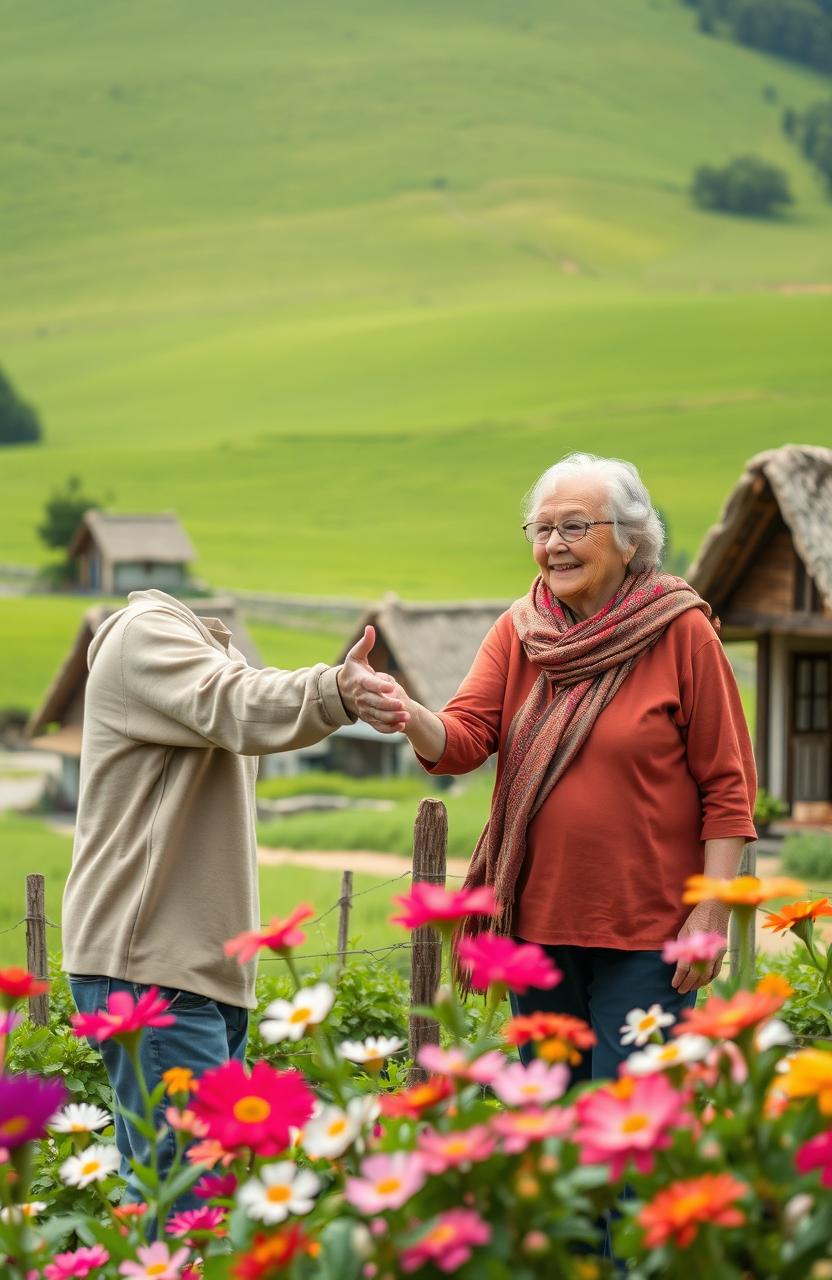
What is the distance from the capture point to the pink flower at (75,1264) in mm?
1719

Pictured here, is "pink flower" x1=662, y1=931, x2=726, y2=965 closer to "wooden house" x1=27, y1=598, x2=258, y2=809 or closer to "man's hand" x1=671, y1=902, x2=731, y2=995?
"man's hand" x1=671, y1=902, x2=731, y2=995

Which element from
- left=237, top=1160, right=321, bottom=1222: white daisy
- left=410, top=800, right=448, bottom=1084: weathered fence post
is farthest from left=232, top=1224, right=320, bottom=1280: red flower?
left=410, top=800, right=448, bottom=1084: weathered fence post

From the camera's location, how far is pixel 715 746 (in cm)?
303

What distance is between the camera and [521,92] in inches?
4291

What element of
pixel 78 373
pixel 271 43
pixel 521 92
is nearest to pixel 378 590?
pixel 78 373

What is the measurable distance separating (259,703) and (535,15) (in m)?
129

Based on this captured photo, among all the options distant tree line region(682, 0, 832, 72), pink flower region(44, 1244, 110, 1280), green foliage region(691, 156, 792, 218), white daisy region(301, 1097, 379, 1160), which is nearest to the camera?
white daisy region(301, 1097, 379, 1160)

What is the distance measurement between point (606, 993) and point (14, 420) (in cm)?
6919

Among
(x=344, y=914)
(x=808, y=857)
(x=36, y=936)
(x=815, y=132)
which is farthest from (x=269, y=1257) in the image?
(x=815, y=132)

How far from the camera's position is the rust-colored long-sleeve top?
9.84 ft

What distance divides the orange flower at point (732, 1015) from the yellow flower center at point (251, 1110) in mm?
434

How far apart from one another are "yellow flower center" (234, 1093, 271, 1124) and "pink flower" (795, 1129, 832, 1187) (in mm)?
549

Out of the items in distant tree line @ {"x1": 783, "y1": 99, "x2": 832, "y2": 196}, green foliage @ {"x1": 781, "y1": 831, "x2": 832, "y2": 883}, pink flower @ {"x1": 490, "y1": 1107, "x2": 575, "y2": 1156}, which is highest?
distant tree line @ {"x1": 783, "y1": 99, "x2": 832, "y2": 196}

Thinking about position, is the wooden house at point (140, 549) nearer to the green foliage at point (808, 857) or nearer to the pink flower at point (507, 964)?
the green foliage at point (808, 857)
